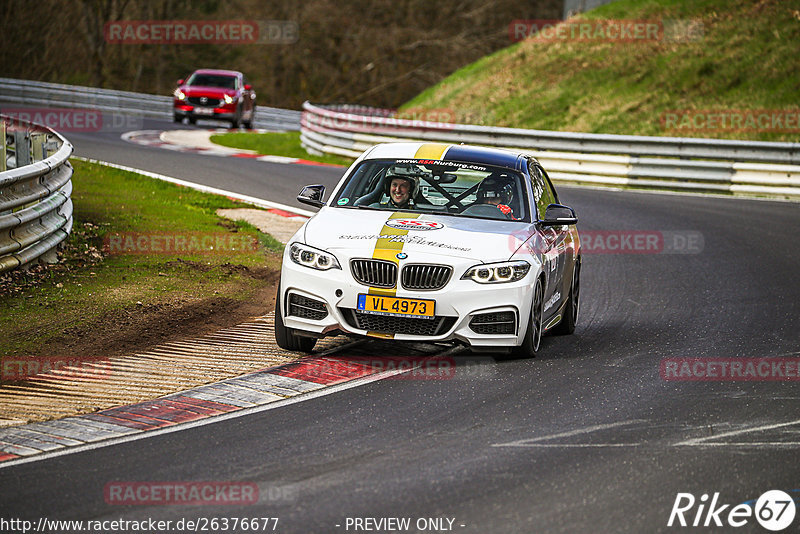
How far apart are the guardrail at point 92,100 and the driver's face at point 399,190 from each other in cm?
3115

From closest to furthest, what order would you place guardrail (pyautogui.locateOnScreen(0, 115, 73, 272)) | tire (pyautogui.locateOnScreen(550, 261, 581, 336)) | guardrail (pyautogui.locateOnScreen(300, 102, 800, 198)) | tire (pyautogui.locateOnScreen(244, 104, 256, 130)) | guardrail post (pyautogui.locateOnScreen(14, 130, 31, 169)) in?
tire (pyautogui.locateOnScreen(550, 261, 581, 336)) → guardrail (pyautogui.locateOnScreen(0, 115, 73, 272)) → guardrail post (pyautogui.locateOnScreen(14, 130, 31, 169)) → guardrail (pyautogui.locateOnScreen(300, 102, 800, 198)) → tire (pyautogui.locateOnScreen(244, 104, 256, 130))

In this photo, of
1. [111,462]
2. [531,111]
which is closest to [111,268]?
[111,462]

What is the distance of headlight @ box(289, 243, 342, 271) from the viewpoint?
8.78 meters

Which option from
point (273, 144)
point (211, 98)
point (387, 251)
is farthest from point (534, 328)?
point (211, 98)

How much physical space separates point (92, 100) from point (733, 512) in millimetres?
37398

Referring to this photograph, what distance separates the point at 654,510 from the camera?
5.68 metres

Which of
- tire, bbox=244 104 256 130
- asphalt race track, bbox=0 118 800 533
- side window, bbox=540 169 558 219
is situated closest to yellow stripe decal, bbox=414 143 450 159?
side window, bbox=540 169 558 219

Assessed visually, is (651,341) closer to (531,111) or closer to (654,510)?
(654,510)

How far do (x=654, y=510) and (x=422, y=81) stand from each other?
177 feet

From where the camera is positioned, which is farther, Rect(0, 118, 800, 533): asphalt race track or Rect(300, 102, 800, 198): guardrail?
Rect(300, 102, 800, 198): guardrail

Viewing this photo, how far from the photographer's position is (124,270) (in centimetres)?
1212

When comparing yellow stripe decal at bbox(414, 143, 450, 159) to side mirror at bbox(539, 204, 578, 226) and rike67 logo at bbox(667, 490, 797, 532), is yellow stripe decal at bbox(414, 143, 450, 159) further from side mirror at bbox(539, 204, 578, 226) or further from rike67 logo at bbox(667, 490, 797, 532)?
rike67 logo at bbox(667, 490, 797, 532)

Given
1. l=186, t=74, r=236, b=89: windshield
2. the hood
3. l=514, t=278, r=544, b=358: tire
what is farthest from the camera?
l=186, t=74, r=236, b=89: windshield

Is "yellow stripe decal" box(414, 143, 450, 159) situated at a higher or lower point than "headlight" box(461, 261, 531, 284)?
higher
